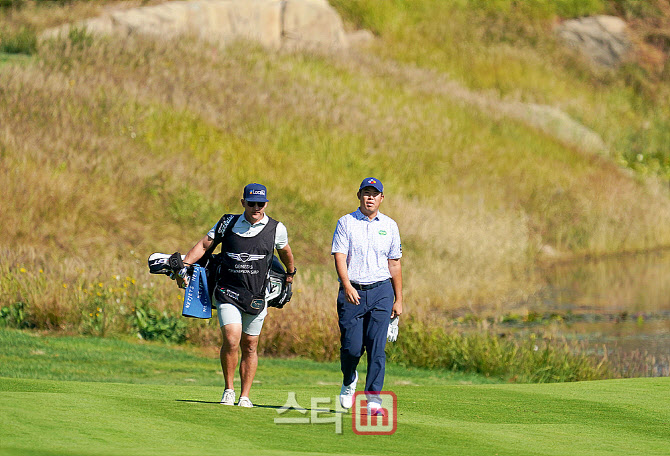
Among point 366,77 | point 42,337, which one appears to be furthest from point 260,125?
point 42,337

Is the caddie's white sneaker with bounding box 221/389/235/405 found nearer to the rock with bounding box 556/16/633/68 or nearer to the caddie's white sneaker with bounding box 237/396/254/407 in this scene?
the caddie's white sneaker with bounding box 237/396/254/407

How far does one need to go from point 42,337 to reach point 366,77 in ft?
77.5

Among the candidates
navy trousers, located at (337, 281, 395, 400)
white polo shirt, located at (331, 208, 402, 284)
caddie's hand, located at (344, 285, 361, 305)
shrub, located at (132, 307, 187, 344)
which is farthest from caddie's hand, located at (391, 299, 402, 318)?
shrub, located at (132, 307, 187, 344)

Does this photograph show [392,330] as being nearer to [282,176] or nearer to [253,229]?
[253,229]

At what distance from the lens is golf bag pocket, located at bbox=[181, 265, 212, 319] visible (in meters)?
9.22

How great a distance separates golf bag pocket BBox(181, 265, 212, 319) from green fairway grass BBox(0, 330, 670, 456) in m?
0.81

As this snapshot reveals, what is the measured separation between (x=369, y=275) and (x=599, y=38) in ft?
153

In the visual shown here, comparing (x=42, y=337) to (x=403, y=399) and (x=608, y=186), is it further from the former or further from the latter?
(x=608, y=186)

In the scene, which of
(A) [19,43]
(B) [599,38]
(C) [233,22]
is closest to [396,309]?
(A) [19,43]

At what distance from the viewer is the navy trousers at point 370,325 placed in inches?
358

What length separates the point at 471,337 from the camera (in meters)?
16.5

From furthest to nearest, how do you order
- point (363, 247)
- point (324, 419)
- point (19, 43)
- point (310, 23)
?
point (310, 23), point (19, 43), point (363, 247), point (324, 419)

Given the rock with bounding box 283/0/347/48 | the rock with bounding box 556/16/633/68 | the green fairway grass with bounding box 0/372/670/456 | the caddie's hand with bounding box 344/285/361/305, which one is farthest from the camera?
the rock with bounding box 556/16/633/68

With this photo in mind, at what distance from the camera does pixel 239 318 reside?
9.14 metres
